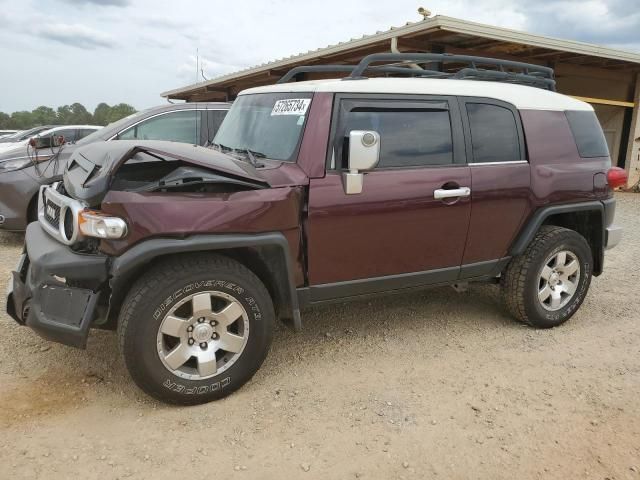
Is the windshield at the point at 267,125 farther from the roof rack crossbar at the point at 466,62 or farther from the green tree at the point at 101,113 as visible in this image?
the green tree at the point at 101,113

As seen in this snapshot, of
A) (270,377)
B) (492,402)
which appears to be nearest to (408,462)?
(492,402)

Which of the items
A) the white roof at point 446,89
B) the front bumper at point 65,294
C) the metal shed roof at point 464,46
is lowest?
the front bumper at point 65,294

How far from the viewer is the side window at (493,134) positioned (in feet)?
12.3

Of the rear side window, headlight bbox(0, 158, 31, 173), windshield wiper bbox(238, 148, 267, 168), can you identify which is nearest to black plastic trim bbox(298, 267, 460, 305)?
windshield wiper bbox(238, 148, 267, 168)

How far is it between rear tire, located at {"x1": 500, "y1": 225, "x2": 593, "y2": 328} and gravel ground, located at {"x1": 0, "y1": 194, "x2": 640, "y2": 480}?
17 centimetres

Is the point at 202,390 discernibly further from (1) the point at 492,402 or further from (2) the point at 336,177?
(1) the point at 492,402

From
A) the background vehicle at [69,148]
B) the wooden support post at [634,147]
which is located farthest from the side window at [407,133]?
the wooden support post at [634,147]

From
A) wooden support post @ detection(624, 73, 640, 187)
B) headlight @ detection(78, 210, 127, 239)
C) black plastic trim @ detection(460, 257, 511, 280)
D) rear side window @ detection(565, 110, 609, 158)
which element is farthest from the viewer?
wooden support post @ detection(624, 73, 640, 187)

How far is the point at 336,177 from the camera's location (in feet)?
10.6

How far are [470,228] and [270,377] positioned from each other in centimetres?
178

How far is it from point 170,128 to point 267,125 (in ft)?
10.6

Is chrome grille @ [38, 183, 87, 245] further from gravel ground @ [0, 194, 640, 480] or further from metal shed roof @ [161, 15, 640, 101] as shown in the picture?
metal shed roof @ [161, 15, 640, 101]

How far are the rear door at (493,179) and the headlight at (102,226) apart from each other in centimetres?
238

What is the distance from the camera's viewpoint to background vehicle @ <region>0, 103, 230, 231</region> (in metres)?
6.08
